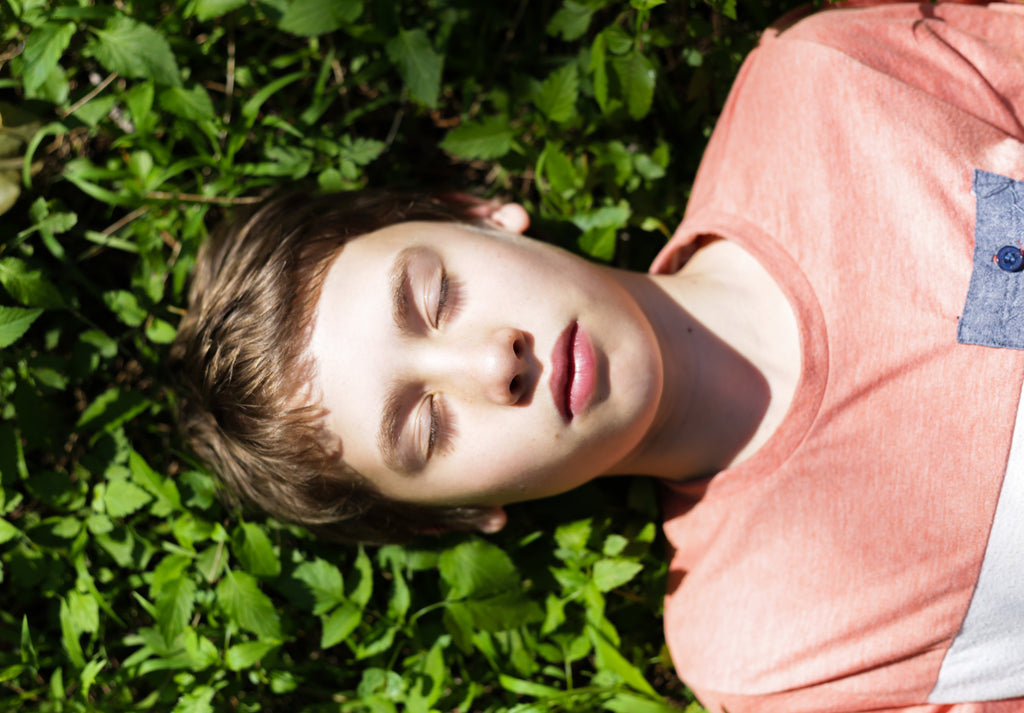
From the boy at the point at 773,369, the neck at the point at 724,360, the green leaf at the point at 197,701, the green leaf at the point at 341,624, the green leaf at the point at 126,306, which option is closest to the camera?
the boy at the point at 773,369

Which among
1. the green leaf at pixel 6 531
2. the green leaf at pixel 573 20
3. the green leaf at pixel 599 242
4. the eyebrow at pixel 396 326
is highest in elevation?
the green leaf at pixel 573 20

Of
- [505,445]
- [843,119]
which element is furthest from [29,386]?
[843,119]

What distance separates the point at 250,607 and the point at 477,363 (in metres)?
1.26

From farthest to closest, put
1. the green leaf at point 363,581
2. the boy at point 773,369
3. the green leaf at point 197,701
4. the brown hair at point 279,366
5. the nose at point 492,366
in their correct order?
1. the green leaf at point 363,581
2. the green leaf at point 197,701
3. the brown hair at point 279,366
4. the boy at point 773,369
5. the nose at point 492,366

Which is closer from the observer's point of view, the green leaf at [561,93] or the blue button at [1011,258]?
the blue button at [1011,258]

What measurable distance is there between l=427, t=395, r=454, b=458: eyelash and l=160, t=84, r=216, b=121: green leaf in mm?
1426

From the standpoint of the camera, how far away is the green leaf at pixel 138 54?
2.58 meters

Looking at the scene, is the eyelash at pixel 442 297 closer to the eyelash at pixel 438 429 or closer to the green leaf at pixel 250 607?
the eyelash at pixel 438 429

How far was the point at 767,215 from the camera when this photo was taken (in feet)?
7.66

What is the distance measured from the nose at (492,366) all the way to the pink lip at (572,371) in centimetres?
8

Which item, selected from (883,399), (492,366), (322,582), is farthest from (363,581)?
(883,399)

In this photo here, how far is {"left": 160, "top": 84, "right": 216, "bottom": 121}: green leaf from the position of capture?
8.79 ft

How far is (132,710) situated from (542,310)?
6.45 ft

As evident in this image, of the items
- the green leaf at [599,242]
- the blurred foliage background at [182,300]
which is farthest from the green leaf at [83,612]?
the green leaf at [599,242]
